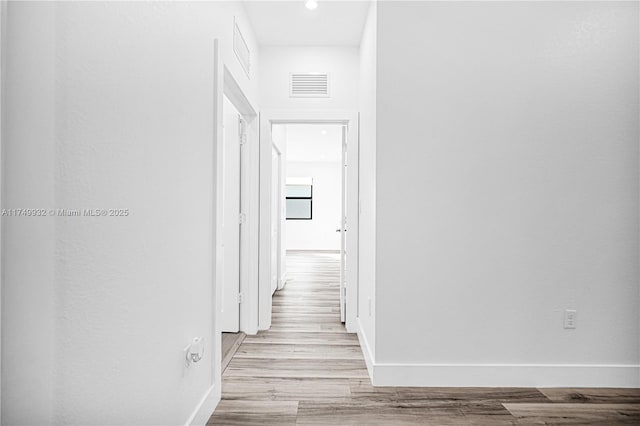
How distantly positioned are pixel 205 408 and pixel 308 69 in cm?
282

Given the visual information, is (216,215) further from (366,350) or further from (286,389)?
(366,350)

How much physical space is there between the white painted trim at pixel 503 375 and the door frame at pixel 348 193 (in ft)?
3.83

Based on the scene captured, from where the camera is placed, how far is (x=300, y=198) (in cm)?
1106

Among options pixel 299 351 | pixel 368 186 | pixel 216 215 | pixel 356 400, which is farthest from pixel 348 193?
pixel 356 400

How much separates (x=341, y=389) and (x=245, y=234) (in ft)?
5.24

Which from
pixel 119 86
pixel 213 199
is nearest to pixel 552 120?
pixel 213 199

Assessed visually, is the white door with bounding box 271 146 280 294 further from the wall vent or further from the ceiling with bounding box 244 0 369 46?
the wall vent

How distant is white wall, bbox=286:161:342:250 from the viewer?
11023 mm

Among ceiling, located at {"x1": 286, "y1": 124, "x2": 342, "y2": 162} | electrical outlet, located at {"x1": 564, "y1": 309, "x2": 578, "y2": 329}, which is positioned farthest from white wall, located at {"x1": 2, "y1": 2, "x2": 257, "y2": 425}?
ceiling, located at {"x1": 286, "y1": 124, "x2": 342, "y2": 162}

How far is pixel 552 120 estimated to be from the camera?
94.4 inches

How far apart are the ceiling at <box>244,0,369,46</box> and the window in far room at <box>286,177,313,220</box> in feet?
24.6

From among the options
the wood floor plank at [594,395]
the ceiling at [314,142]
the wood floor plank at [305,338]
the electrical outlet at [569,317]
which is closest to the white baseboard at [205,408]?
the wood floor plank at [305,338]

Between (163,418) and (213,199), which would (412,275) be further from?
(163,418)

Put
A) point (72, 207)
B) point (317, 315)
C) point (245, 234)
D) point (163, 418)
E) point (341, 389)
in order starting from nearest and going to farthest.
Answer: point (72, 207) → point (163, 418) → point (341, 389) → point (245, 234) → point (317, 315)
